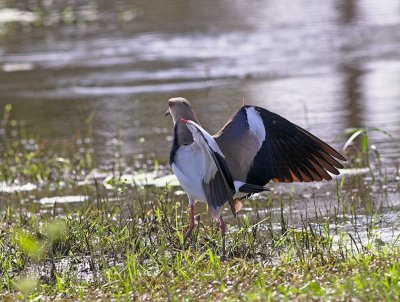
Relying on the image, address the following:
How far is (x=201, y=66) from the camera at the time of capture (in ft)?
47.5

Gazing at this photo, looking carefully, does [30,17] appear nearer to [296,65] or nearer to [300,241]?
[296,65]

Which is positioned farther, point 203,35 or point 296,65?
point 203,35

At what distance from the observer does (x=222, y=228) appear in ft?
20.4

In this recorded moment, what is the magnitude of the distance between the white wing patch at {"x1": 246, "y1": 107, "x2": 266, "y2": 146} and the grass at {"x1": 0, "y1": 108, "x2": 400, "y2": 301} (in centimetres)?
53

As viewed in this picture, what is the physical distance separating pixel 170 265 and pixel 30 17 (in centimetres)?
1612

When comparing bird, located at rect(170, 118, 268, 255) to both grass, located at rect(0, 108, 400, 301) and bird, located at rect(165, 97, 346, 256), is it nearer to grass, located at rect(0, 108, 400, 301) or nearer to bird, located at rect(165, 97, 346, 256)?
bird, located at rect(165, 97, 346, 256)

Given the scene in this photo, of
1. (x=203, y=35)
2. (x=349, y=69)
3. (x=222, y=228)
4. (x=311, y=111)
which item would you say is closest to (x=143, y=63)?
(x=203, y=35)

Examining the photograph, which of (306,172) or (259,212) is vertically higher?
(306,172)

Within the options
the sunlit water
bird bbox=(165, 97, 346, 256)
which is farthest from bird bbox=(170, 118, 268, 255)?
the sunlit water

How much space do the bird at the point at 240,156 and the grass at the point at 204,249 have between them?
0.27 meters

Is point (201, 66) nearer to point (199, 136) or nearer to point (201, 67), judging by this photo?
point (201, 67)

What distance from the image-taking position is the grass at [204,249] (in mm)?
5125

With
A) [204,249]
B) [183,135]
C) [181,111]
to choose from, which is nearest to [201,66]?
[181,111]

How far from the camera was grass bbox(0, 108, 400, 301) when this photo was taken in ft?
16.8
